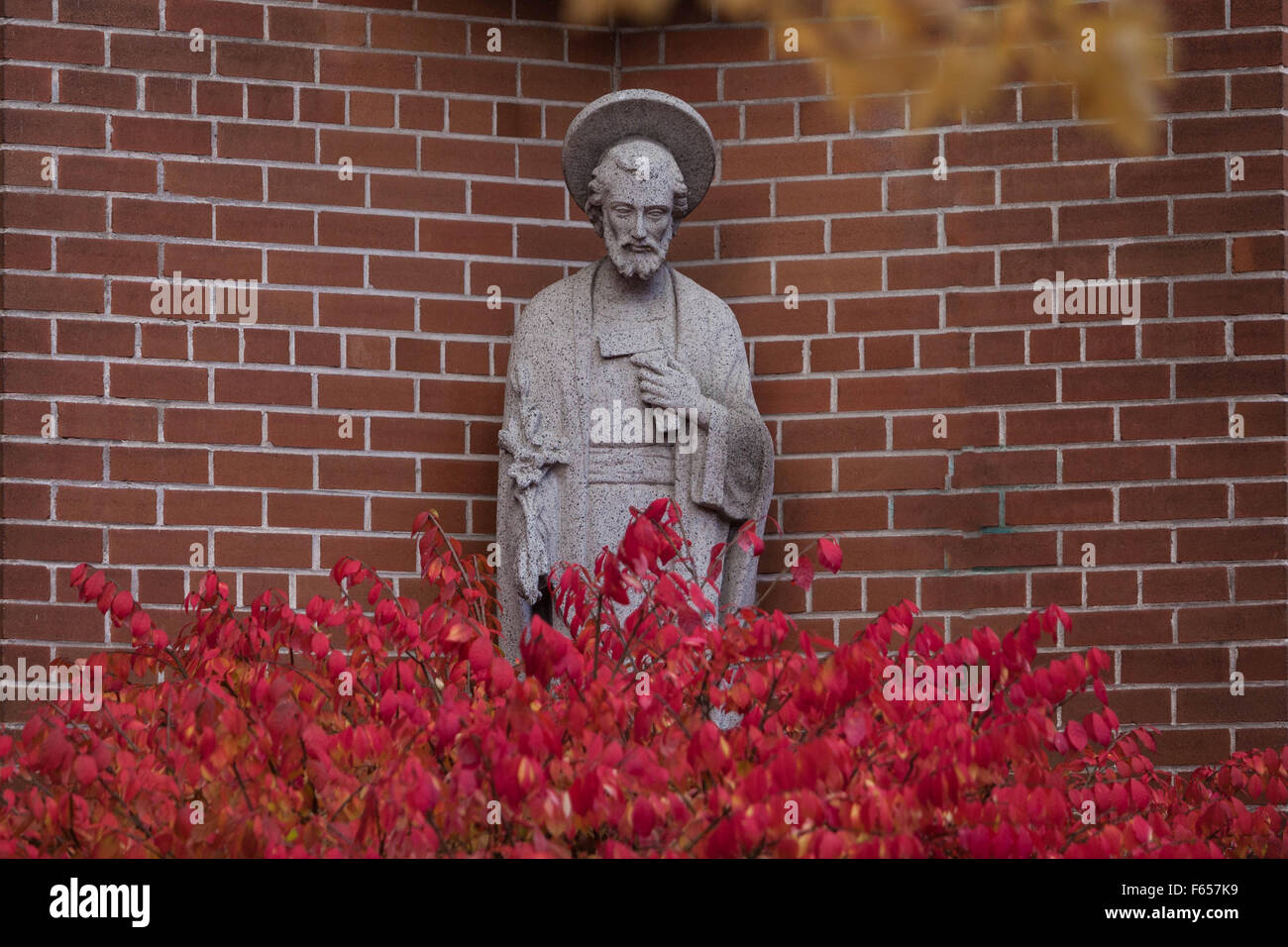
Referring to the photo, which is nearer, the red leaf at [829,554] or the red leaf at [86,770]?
the red leaf at [86,770]

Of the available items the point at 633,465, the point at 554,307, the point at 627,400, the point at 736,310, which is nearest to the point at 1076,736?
the point at 633,465

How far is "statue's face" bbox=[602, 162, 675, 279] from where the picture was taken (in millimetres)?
4504

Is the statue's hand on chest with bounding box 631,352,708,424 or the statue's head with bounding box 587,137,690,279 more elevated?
the statue's head with bounding box 587,137,690,279

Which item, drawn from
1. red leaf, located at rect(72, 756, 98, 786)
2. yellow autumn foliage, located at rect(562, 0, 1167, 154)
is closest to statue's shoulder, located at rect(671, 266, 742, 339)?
yellow autumn foliage, located at rect(562, 0, 1167, 154)

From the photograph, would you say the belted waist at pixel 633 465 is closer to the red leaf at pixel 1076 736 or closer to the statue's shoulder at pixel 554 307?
the statue's shoulder at pixel 554 307

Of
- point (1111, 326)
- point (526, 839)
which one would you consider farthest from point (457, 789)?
point (1111, 326)

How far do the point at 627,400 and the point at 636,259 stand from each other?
0.41m

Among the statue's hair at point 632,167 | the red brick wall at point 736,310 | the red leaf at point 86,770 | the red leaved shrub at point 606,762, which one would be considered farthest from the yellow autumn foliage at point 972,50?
the red leaf at point 86,770

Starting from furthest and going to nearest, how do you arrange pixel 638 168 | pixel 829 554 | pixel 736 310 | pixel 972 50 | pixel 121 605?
pixel 736 310 → pixel 972 50 → pixel 638 168 → pixel 121 605 → pixel 829 554

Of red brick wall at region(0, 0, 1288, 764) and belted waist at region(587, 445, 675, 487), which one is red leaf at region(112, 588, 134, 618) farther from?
belted waist at region(587, 445, 675, 487)

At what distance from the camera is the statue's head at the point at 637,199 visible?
4.50 m

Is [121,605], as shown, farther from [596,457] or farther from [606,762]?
[606,762]

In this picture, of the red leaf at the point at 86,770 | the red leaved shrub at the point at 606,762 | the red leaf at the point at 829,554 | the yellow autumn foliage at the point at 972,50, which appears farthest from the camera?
the yellow autumn foliage at the point at 972,50

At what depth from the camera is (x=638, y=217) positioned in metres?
4.52
